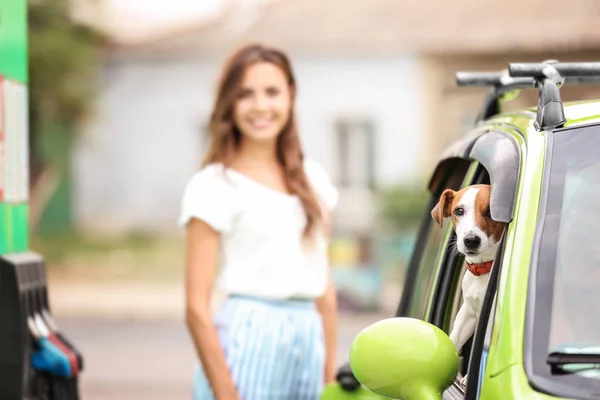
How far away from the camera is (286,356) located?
4195 millimetres

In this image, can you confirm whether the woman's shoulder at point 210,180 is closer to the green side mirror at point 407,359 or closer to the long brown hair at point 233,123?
the long brown hair at point 233,123

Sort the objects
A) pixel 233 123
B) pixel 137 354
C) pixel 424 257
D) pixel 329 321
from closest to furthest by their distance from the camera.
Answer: pixel 424 257 → pixel 233 123 → pixel 329 321 → pixel 137 354

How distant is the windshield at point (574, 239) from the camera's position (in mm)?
2137

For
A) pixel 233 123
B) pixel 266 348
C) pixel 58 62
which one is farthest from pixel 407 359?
pixel 58 62

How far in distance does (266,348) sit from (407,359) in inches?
77.0

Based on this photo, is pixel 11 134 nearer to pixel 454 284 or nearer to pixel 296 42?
pixel 454 284

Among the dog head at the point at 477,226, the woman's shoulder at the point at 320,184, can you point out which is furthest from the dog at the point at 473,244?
the woman's shoulder at the point at 320,184

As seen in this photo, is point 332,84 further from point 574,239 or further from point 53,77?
point 574,239

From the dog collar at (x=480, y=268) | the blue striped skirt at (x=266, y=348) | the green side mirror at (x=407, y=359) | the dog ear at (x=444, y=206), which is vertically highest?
the dog ear at (x=444, y=206)

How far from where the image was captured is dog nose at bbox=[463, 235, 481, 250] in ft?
8.13

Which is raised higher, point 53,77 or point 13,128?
point 53,77

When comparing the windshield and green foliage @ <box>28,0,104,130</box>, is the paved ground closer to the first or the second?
green foliage @ <box>28,0,104,130</box>

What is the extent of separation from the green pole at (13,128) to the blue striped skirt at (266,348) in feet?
2.40

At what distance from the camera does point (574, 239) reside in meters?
2.25
